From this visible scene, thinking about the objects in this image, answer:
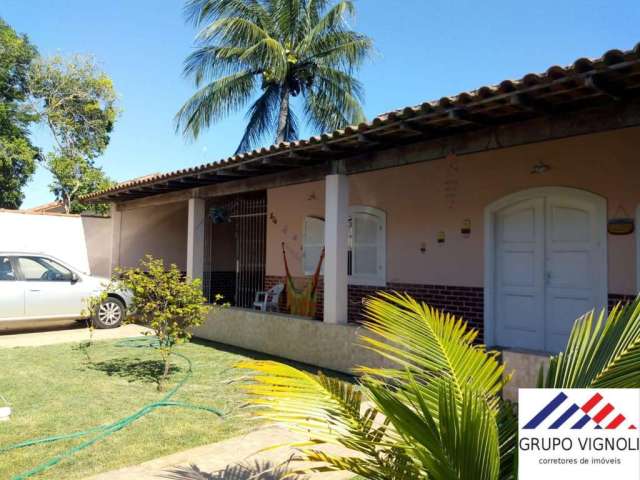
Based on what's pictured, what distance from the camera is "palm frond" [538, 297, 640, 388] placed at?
2.05m

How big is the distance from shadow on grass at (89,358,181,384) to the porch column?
2.36 meters

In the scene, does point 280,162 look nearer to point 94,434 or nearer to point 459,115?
point 459,115

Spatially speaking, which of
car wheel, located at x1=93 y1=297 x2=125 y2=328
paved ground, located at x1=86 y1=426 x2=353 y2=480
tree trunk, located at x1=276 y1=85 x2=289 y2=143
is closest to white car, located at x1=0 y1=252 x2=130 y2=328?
car wheel, located at x1=93 y1=297 x2=125 y2=328

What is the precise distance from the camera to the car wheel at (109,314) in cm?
1120

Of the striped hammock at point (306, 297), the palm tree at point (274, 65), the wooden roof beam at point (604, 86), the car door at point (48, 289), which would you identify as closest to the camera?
the wooden roof beam at point (604, 86)

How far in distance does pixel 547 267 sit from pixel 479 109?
9.15 feet

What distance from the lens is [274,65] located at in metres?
16.7

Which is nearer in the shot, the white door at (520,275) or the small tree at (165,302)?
the small tree at (165,302)

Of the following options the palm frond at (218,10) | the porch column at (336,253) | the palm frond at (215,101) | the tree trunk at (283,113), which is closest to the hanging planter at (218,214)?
the porch column at (336,253)

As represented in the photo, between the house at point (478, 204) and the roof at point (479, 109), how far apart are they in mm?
18

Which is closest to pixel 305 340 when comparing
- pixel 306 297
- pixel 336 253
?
pixel 336 253

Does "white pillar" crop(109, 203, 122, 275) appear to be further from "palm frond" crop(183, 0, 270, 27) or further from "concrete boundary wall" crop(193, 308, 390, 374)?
"palm frond" crop(183, 0, 270, 27)

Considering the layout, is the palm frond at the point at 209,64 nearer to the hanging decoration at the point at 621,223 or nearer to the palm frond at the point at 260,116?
the palm frond at the point at 260,116

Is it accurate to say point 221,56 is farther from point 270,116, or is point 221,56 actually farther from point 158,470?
point 158,470
